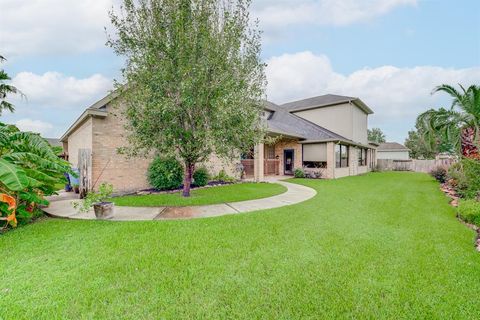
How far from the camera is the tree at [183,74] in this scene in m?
7.68

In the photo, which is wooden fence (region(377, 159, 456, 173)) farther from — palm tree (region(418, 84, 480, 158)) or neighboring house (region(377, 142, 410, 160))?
palm tree (region(418, 84, 480, 158))

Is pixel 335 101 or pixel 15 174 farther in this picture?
pixel 335 101

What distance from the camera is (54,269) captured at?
3.55 metres

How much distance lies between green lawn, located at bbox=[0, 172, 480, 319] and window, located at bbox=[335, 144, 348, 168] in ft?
42.8

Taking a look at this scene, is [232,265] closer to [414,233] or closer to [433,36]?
[414,233]

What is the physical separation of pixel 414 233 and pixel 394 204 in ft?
11.7

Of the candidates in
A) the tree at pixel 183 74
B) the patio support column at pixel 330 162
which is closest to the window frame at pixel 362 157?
the patio support column at pixel 330 162

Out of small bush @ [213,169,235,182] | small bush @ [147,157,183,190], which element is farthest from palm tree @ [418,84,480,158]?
small bush @ [147,157,183,190]

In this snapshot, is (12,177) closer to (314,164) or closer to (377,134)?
(314,164)

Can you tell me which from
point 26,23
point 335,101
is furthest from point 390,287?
point 335,101

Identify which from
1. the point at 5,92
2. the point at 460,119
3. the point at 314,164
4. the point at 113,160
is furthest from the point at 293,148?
the point at 5,92

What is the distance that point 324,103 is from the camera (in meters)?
23.9

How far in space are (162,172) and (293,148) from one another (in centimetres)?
1243

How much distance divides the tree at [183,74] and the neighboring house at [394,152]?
43.3 m
